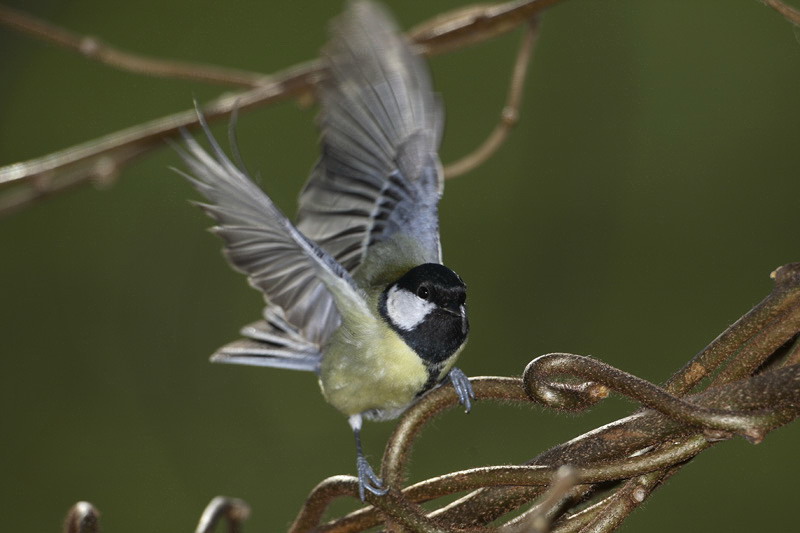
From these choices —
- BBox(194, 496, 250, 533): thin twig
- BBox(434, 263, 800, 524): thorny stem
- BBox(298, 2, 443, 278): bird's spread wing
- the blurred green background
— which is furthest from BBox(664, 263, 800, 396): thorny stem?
the blurred green background

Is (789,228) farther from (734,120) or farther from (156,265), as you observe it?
(156,265)

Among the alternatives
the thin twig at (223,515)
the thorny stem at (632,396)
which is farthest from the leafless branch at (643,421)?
the thin twig at (223,515)

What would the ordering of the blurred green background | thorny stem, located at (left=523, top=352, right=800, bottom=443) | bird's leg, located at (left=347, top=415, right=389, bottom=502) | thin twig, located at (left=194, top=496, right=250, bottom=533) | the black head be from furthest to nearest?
the blurred green background, the black head, thin twig, located at (left=194, top=496, right=250, bottom=533), bird's leg, located at (left=347, top=415, right=389, bottom=502), thorny stem, located at (left=523, top=352, right=800, bottom=443)

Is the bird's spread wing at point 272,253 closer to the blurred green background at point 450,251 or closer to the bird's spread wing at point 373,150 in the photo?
the bird's spread wing at point 373,150

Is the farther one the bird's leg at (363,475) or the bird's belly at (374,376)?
the bird's belly at (374,376)

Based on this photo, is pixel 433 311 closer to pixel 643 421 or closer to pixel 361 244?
pixel 361 244

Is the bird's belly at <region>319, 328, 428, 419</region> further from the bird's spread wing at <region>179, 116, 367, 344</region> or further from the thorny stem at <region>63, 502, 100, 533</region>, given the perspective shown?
the thorny stem at <region>63, 502, 100, 533</region>

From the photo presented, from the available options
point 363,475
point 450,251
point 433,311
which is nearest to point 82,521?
point 363,475

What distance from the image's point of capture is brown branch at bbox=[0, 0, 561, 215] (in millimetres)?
1079

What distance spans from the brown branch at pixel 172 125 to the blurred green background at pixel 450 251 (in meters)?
1.04

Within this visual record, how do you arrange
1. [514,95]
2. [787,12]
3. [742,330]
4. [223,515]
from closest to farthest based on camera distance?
1. [742,330]
2. [787,12]
3. [223,515]
4. [514,95]

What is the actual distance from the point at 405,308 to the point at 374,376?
9 cm

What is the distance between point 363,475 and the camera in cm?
97

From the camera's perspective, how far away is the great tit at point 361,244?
984 millimetres
